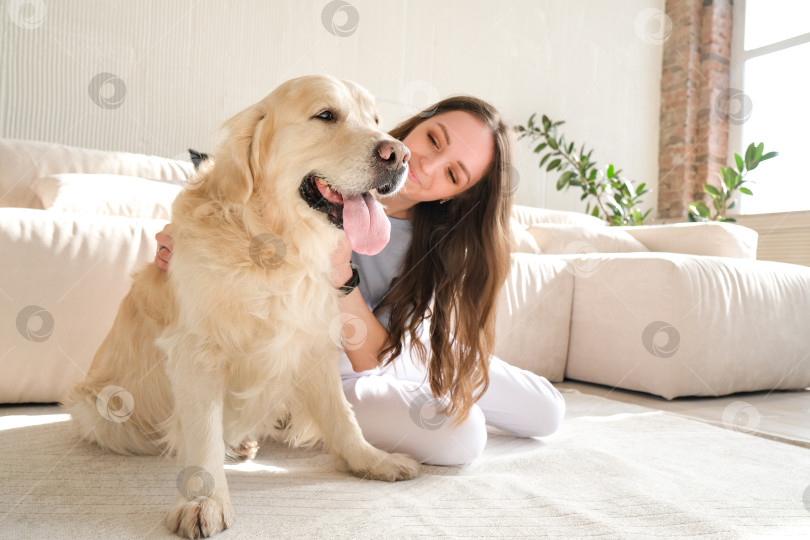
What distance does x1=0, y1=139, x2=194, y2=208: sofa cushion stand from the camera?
2523mm

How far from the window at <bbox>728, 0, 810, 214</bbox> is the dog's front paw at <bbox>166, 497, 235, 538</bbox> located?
545 cm

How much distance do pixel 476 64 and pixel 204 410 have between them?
4.50 metres

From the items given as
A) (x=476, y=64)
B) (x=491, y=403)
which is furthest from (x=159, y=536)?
(x=476, y=64)

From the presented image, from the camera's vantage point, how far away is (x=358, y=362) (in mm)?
1586

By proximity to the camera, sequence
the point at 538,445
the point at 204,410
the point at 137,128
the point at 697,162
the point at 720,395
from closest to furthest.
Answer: the point at 204,410
the point at 538,445
the point at 720,395
the point at 137,128
the point at 697,162

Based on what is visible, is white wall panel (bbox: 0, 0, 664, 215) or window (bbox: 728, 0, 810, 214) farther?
window (bbox: 728, 0, 810, 214)

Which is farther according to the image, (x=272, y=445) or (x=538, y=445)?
(x=538, y=445)

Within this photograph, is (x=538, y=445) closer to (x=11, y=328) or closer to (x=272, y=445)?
(x=272, y=445)
